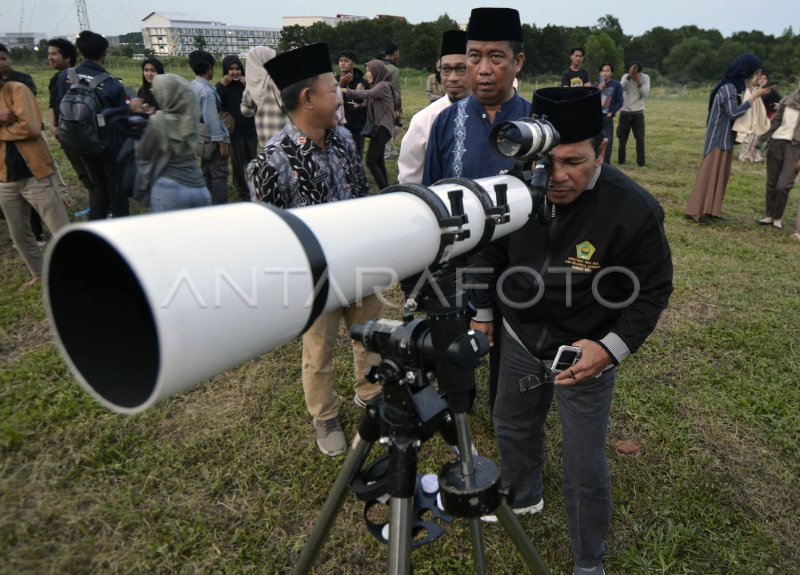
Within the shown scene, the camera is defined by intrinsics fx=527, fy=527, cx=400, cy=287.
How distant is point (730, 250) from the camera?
5879 millimetres

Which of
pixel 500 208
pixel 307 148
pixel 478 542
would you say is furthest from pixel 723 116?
pixel 478 542

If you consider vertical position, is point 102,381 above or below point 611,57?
below

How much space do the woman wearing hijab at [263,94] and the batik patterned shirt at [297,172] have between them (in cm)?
284

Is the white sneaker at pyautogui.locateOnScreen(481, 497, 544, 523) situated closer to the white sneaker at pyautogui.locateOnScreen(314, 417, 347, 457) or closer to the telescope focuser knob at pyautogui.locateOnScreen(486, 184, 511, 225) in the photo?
the white sneaker at pyautogui.locateOnScreen(314, 417, 347, 457)

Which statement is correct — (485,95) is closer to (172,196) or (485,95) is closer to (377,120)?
(172,196)

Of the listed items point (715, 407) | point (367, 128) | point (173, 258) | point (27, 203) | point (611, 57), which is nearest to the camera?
point (173, 258)

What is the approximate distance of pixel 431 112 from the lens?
307 cm

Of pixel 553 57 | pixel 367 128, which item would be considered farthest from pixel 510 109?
pixel 553 57

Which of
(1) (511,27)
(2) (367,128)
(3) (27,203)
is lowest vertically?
(3) (27,203)

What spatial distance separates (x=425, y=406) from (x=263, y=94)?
4.67 metres

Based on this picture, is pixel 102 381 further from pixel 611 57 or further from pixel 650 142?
pixel 611 57

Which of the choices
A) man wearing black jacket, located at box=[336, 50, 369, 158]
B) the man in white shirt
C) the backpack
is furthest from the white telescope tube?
man wearing black jacket, located at box=[336, 50, 369, 158]

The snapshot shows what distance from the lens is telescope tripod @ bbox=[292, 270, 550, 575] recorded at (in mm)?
1227

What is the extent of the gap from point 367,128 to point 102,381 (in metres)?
6.91
